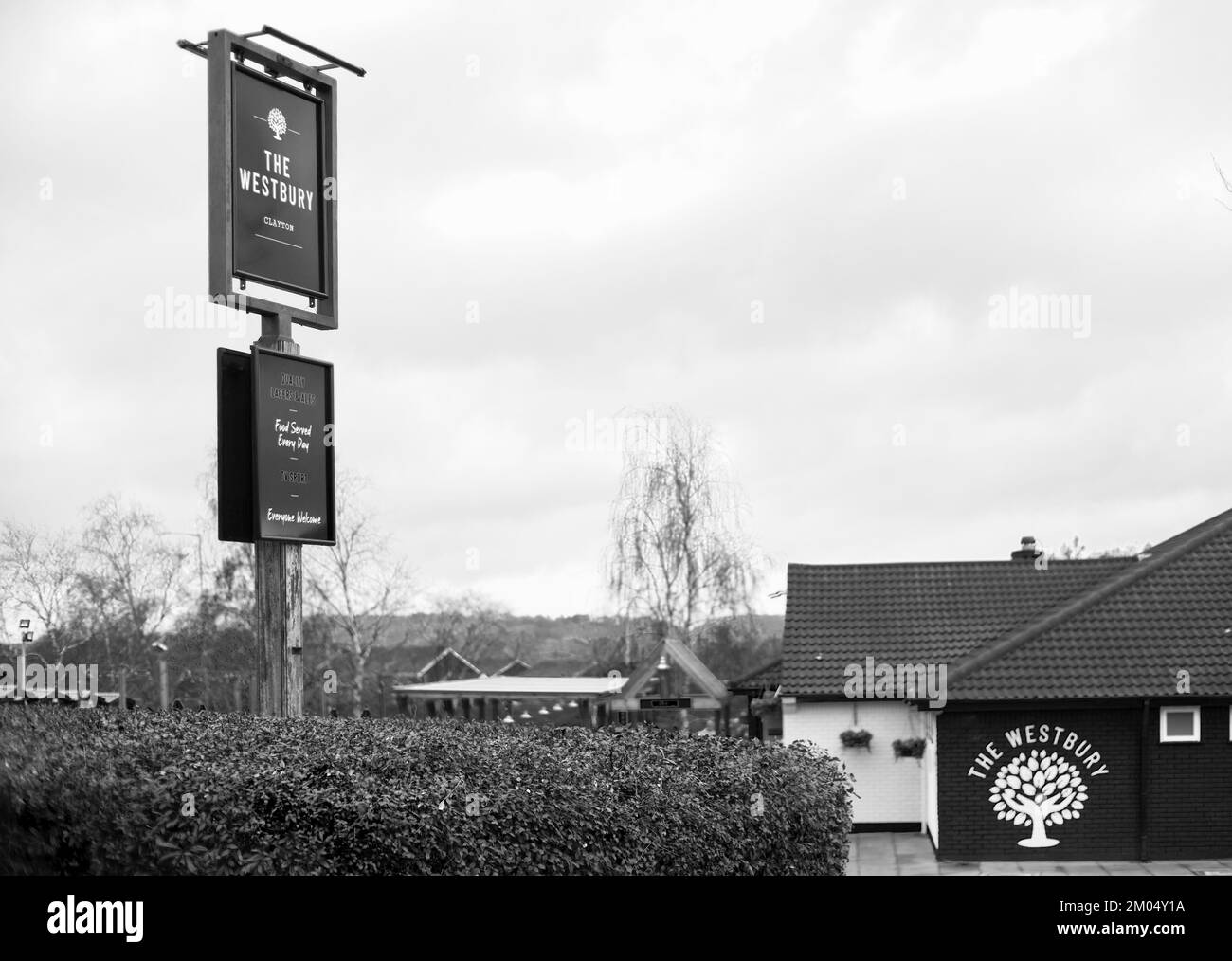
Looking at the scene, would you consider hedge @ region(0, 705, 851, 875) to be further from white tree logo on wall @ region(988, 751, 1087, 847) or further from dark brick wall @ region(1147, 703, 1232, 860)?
dark brick wall @ region(1147, 703, 1232, 860)

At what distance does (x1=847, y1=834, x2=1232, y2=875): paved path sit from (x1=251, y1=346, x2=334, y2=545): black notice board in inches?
442

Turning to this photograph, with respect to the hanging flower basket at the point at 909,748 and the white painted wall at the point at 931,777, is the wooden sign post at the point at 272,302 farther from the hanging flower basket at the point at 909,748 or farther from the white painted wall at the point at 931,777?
the hanging flower basket at the point at 909,748

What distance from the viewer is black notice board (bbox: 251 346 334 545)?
467 inches

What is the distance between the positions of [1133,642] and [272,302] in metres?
16.4

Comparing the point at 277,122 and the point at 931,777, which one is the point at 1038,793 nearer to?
the point at 931,777

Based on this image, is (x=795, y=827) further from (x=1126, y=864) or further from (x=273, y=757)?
(x=1126, y=864)

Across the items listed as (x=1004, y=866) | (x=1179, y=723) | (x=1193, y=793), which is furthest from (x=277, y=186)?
(x=1193, y=793)

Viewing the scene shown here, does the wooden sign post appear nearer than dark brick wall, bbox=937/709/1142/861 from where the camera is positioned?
Yes

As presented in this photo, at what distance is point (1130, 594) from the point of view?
24625mm

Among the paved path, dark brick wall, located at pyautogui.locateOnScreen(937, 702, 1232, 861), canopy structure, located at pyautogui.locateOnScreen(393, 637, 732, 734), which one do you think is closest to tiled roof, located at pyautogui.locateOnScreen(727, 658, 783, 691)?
canopy structure, located at pyautogui.locateOnScreen(393, 637, 732, 734)

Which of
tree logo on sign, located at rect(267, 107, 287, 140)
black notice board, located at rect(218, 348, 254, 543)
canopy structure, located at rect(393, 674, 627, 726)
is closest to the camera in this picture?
black notice board, located at rect(218, 348, 254, 543)

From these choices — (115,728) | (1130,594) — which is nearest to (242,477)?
(115,728)

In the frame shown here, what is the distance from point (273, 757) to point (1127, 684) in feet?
56.5

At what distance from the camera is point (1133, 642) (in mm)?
23312
